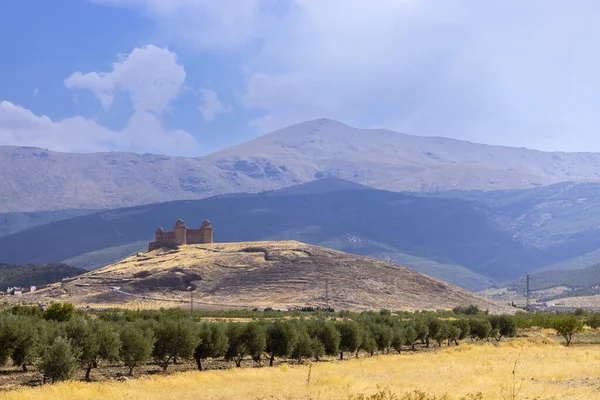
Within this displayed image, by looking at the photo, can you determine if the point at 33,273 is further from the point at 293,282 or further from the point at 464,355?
the point at 464,355

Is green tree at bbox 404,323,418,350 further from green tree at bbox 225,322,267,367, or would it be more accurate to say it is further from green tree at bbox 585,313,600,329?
green tree at bbox 585,313,600,329

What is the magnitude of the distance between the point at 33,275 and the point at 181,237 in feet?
132

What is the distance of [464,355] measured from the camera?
49.4 meters

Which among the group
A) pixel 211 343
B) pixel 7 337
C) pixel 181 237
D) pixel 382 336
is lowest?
pixel 382 336

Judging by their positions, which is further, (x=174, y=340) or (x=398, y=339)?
(x=398, y=339)

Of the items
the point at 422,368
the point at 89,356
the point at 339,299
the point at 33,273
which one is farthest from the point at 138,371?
the point at 33,273

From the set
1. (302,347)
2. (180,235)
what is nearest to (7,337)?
(302,347)

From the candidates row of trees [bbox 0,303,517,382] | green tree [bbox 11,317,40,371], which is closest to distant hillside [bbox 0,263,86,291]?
row of trees [bbox 0,303,517,382]

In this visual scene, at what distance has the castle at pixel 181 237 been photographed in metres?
147

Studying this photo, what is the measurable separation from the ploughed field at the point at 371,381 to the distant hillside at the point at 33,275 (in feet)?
413

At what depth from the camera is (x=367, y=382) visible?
105 feet

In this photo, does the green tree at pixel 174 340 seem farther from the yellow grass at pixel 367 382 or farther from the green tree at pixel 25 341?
the green tree at pixel 25 341

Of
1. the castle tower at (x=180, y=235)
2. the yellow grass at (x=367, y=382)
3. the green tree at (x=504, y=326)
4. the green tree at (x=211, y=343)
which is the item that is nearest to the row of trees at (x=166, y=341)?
the green tree at (x=211, y=343)

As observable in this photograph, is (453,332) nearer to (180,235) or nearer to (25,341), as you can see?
(25,341)
